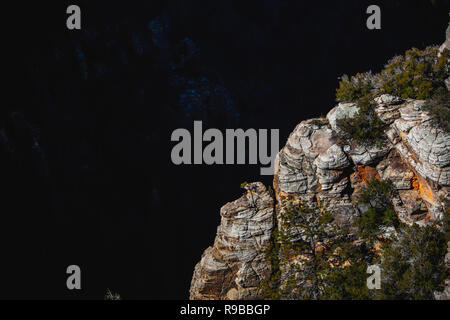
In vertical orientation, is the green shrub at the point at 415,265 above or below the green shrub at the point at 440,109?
below

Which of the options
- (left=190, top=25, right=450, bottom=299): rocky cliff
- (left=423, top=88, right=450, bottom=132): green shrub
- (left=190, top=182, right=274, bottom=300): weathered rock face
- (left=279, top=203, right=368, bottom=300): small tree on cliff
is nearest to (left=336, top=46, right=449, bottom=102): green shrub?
(left=190, top=25, right=450, bottom=299): rocky cliff

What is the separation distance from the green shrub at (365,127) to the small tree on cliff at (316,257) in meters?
4.45

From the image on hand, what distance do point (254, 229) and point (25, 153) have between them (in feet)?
80.3

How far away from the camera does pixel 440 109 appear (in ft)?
56.4

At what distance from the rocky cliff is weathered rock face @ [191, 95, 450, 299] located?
4 centimetres

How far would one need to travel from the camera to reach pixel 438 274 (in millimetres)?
15977

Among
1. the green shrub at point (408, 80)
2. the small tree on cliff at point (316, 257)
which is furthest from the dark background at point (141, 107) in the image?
the green shrub at point (408, 80)

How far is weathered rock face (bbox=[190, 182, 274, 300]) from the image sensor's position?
21.1m

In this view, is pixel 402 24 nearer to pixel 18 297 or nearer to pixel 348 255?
pixel 348 255

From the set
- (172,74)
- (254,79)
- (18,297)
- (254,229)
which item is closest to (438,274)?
(254,229)

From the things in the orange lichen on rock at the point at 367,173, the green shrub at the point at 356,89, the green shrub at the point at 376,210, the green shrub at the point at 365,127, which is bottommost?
the green shrub at the point at 376,210

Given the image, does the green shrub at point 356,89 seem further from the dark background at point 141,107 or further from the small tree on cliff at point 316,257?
the dark background at point 141,107

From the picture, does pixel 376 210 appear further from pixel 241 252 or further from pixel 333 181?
pixel 241 252

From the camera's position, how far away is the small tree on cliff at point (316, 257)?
1766 cm
